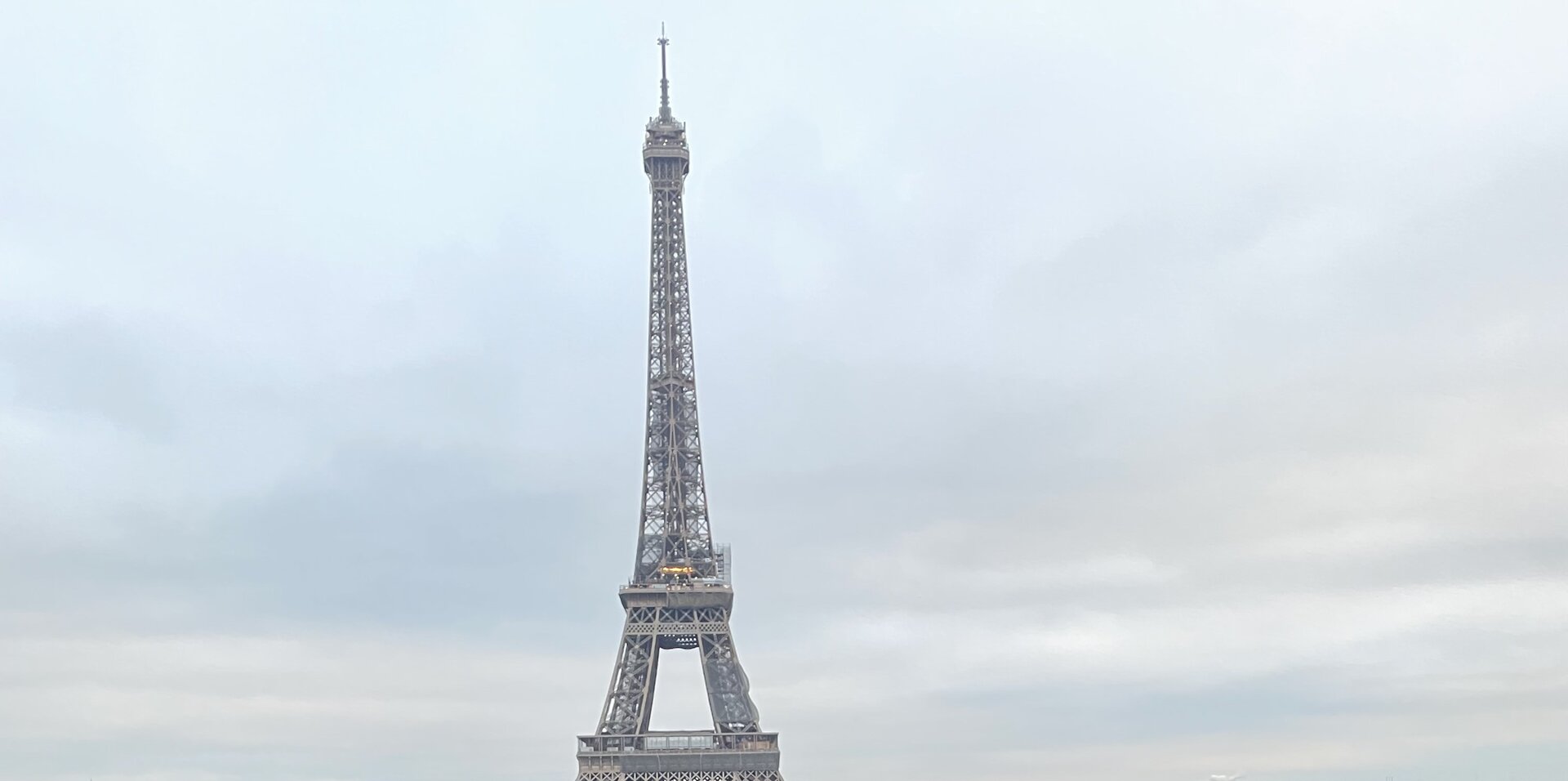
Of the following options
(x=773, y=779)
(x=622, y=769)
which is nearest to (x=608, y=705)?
(x=622, y=769)

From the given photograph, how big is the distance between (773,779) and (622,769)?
1773cm

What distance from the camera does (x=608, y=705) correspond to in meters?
200

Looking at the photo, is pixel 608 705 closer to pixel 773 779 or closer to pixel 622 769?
pixel 622 769

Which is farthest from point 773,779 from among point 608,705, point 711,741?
point 608,705

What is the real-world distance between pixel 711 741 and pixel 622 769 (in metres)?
11.1

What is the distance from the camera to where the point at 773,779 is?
198 meters

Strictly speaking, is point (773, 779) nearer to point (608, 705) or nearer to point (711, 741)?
point (711, 741)

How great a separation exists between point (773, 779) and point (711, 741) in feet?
27.6

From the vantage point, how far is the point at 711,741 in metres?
198

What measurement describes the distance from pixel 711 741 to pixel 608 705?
12835mm
